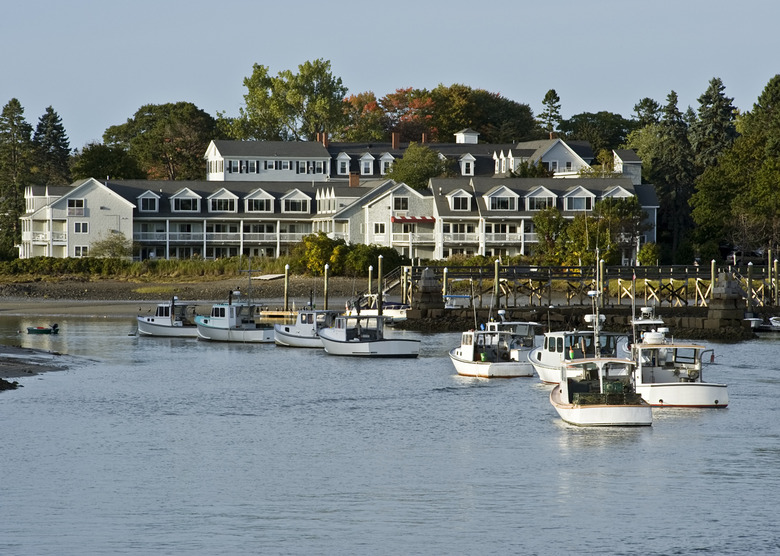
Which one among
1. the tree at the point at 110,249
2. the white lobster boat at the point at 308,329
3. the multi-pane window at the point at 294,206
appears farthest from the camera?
the multi-pane window at the point at 294,206

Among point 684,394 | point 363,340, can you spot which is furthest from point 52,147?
point 684,394

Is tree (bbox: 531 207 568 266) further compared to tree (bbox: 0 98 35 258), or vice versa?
tree (bbox: 0 98 35 258)

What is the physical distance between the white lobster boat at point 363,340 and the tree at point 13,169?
2586 inches

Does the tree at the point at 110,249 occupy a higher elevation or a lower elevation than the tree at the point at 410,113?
lower

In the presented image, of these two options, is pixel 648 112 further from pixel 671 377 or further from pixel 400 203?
pixel 671 377

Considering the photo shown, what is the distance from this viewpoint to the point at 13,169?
134 m

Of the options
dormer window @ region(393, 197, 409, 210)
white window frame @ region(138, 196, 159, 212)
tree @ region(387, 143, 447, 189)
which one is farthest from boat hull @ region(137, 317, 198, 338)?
tree @ region(387, 143, 447, 189)

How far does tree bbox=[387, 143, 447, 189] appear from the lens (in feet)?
411

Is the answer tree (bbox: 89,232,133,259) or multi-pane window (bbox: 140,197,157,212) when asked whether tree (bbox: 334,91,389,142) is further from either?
tree (bbox: 89,232,133,259)

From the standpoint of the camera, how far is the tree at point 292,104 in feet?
497

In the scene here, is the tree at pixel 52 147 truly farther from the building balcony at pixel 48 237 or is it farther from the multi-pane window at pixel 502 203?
the multi-pane window at pixel 502 203

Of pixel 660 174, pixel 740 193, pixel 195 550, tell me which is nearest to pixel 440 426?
pixel 195 550

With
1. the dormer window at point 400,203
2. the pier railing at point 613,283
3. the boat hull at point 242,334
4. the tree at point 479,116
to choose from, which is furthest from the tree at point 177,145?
the boat hull at point 242,334

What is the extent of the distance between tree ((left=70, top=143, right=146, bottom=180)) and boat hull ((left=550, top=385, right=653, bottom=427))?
336ft
